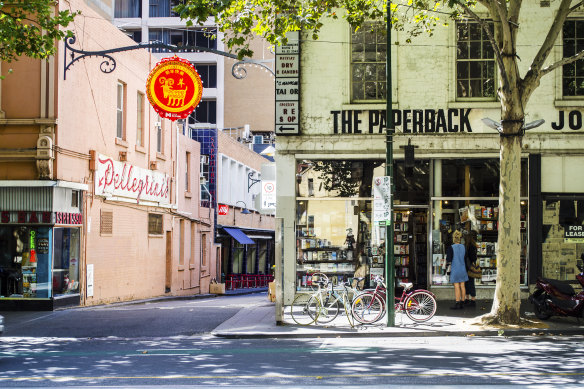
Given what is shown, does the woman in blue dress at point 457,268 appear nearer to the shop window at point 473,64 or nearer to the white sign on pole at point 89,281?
the shop window at point 473,64

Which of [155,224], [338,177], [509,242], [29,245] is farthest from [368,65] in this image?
[155,224]

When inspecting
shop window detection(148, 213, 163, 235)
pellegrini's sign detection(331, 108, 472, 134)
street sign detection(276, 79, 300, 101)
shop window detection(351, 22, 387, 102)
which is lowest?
shop window detection(148, 213, 163, 235)

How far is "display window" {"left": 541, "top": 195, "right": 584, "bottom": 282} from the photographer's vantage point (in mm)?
18453

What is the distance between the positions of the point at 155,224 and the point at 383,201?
15.6 m

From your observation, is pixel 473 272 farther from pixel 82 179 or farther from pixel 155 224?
pixel 155 224

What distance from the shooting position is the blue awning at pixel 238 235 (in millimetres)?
39269

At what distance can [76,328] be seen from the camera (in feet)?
52.1

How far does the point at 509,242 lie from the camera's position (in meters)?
14.4

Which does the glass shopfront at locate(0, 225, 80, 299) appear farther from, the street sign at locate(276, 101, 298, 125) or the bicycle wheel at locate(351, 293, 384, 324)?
the bicycle wheel at locate(351, 293, 384, 324)

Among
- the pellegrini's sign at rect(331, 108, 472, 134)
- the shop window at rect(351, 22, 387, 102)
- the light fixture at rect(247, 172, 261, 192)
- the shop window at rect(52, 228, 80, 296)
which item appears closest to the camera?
the pellegrini's sign at rect(331, 108, 472, 134)

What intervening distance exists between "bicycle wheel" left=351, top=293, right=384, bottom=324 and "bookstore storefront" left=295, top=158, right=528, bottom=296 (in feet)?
11.8

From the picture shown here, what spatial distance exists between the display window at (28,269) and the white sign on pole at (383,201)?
9.52 m

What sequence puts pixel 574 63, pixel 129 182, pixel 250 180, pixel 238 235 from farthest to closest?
pixel 250 180
pixel 238 235
pixel 129 182
pixel 574 63

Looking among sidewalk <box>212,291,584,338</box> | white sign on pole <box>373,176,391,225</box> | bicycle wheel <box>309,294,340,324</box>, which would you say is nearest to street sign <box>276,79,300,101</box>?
white sign on pole <box>373,176,391,225</box>
